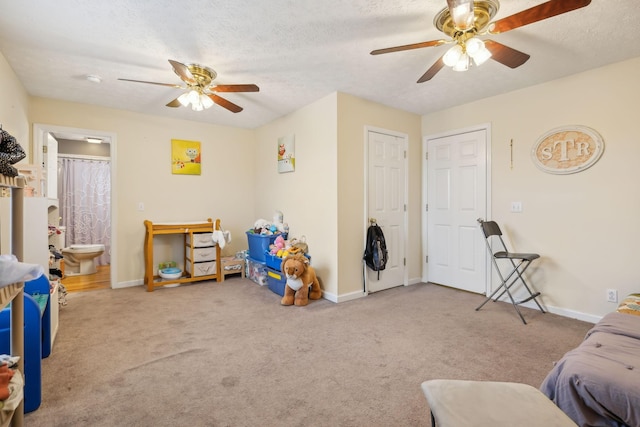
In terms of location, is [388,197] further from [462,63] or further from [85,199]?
[85,199]

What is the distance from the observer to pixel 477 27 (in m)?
2.01

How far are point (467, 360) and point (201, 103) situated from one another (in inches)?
124

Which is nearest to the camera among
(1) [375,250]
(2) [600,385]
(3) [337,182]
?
(2) [600,385]

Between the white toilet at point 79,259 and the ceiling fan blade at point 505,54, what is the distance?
582 cm

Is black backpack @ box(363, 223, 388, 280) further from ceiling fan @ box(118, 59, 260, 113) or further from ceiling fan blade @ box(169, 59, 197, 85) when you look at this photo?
ceiling fan blade @ box(169, 59, 197, 85)

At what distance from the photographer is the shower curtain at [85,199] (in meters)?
5.31

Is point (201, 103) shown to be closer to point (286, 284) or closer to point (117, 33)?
point (117, 33)

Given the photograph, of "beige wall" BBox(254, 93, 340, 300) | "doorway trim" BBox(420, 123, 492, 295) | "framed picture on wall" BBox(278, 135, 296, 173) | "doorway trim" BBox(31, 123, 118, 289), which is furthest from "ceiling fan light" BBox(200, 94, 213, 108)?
"doorway trim" BBox(420, 123, 492, 295)

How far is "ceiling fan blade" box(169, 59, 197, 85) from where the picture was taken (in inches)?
90.7

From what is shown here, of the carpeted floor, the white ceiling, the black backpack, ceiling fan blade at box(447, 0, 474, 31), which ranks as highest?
the white ceiling

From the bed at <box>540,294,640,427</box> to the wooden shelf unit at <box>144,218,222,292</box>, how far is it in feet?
13.2

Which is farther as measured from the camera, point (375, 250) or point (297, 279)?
point (375, 250)

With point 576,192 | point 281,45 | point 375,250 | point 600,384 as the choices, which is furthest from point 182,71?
point 576,192

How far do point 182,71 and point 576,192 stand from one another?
12.4 feet
